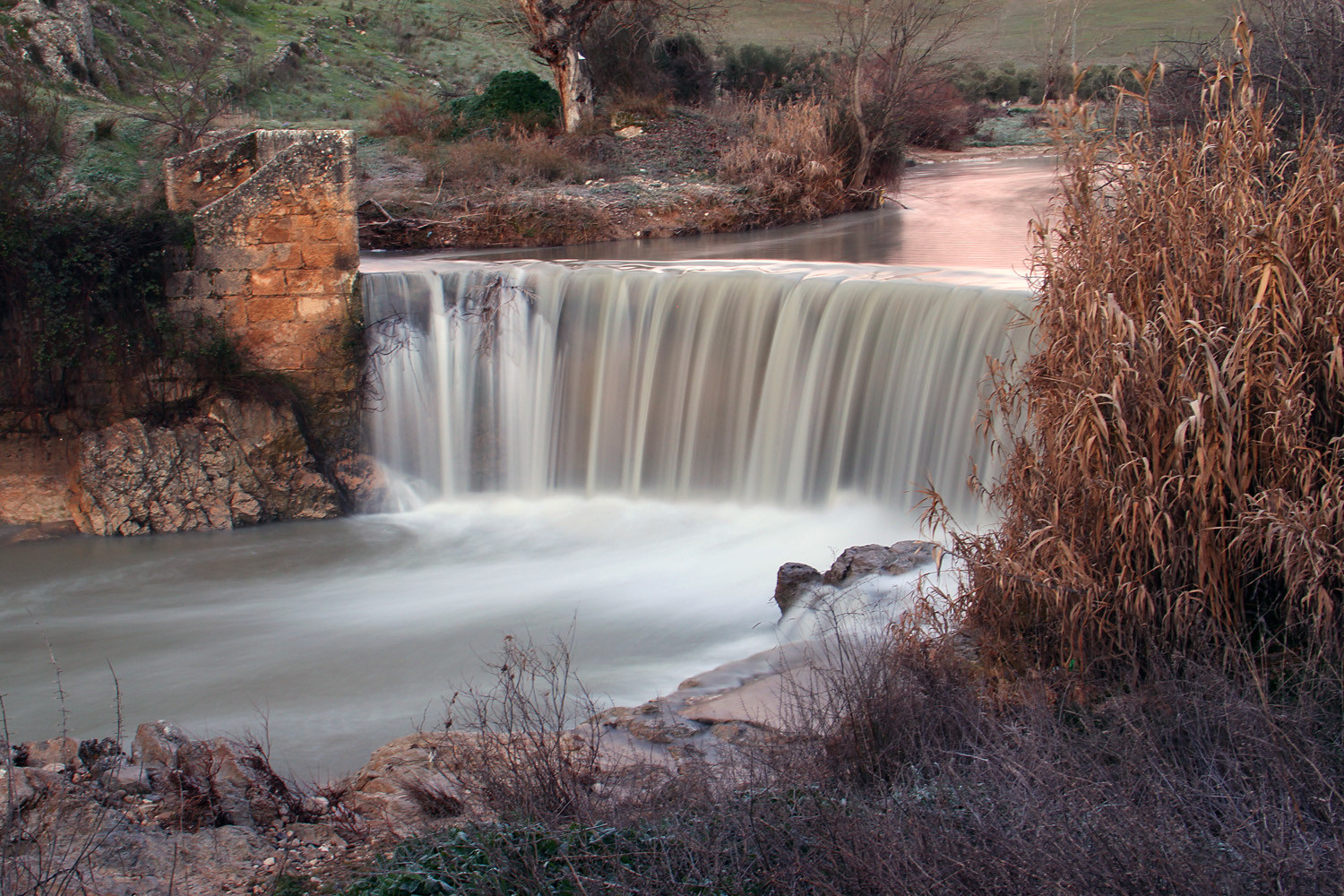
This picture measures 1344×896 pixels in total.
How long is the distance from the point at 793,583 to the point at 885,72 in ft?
51.3

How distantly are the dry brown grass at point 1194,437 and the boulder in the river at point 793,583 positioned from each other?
1767mm

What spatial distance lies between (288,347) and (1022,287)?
640cm

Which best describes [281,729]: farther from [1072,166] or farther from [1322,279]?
[1322,279]

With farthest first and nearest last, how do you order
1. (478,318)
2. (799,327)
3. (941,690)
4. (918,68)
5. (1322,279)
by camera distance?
(918,68) < (478,318) < (799,327) < (1322,279) < (941,690)

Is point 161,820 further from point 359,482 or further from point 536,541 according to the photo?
point 359,482

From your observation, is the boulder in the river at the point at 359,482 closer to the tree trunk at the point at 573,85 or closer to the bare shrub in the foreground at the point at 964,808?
the bare shrub in the foreground at the point at 964,808

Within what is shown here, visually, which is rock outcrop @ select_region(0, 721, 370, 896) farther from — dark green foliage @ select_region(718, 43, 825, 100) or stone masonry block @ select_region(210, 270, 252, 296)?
dark green foliage @ select_region(718, 43, 825, 100)

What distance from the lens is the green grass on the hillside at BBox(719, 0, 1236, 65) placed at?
4372 cm

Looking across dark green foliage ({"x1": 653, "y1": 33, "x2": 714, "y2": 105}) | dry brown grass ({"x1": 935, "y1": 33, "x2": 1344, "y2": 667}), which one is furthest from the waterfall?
dark green foliage ({"x1": 653, "y1": 33, "x2": 714, "y2": 105})

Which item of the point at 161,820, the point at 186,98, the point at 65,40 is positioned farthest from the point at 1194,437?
the point at 65,40

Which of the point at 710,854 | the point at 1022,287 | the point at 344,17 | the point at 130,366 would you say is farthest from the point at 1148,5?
the point at 710,854

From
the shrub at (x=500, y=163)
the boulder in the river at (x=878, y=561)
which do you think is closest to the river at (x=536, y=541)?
the boulder in the river at (x=878, y=561)

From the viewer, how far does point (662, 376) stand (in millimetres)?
9234

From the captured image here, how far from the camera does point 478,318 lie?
955cm
